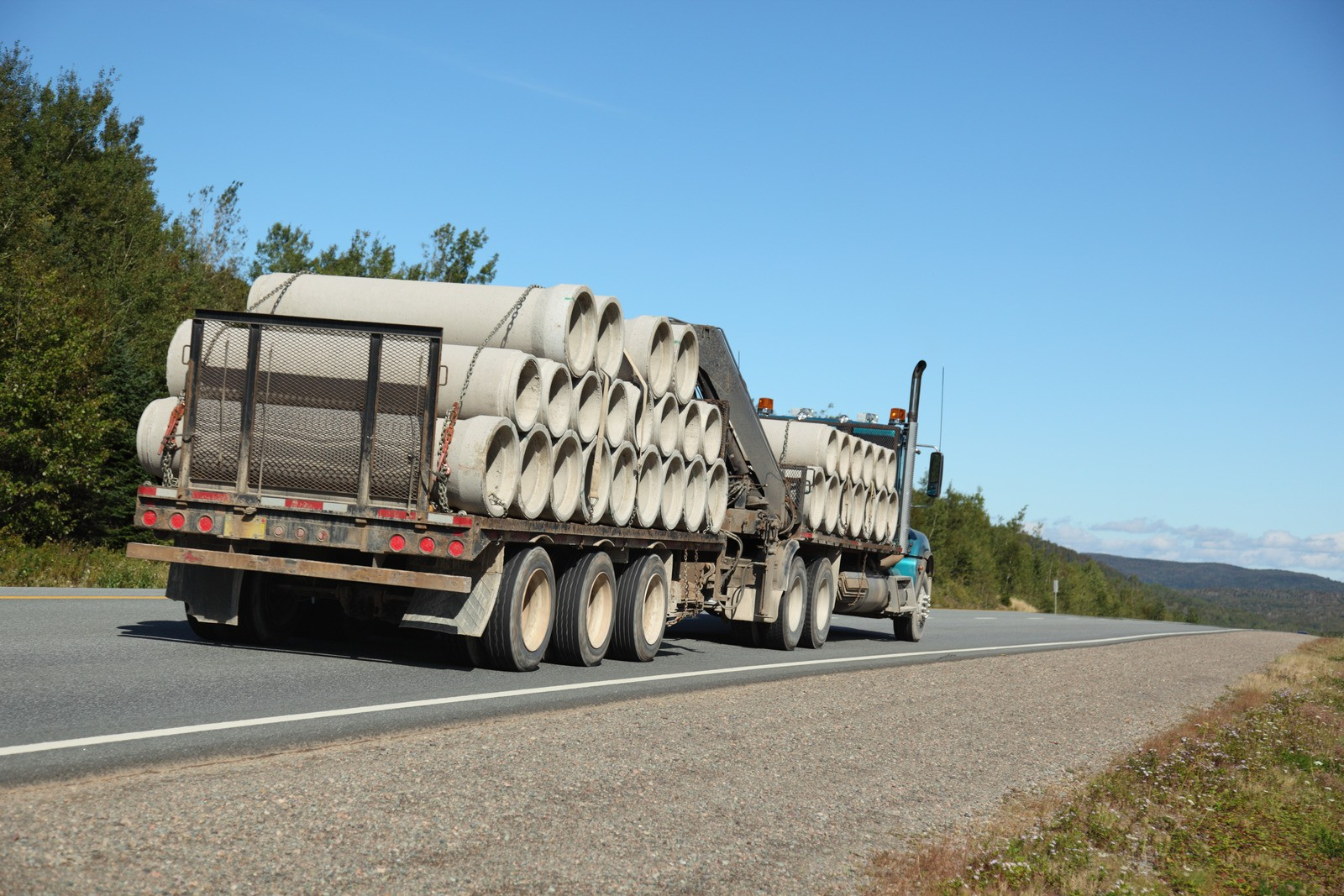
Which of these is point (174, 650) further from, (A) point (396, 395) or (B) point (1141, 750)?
(B) point (1141, 750)

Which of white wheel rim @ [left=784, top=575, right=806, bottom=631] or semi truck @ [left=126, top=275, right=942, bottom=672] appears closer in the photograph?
semi truck @ [left=126, top=275, right=942, bottom=672]

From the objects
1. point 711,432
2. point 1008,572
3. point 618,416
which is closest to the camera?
point 618,416

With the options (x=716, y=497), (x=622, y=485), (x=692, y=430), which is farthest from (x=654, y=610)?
(x=692, y=430)

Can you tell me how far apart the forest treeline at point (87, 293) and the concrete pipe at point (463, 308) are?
874 centimetres

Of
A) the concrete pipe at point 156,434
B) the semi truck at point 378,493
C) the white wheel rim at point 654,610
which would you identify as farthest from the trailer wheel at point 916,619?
the concrete pipe at point 156,434

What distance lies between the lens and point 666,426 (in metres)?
13.4

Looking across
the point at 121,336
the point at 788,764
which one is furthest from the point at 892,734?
the point at 121,336

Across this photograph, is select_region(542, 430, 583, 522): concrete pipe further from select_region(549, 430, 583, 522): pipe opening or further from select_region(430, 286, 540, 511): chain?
select_region(430, 286, 540, 511): chain

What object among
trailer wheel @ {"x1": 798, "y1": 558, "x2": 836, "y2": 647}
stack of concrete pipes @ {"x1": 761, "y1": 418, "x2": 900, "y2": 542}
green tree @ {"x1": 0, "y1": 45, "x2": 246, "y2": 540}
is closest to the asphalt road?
trailer wheel @ {"x1": 798, "y1": 558, "x2": 836, "y2": 647}

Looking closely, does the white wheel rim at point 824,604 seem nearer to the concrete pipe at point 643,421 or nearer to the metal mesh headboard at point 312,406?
the concrete pipe at point 643,421

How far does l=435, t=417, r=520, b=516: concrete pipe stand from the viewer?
967 cm

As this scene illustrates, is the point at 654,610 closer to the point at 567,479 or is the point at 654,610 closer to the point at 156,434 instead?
the point at 567,479

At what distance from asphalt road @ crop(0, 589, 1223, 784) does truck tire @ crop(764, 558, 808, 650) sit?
90 cm

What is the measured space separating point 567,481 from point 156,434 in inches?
131
